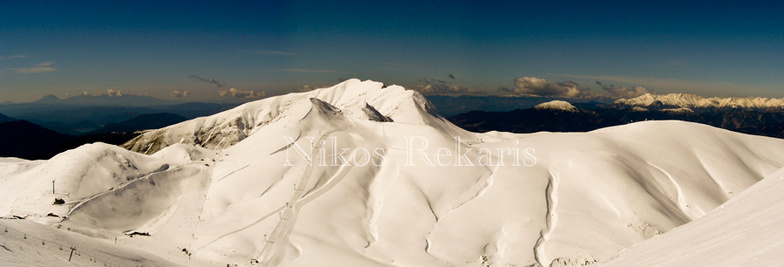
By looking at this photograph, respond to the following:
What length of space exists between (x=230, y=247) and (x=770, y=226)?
3516cm

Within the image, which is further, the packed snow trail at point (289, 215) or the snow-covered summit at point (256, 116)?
the snow-covered summit at point (256, 116)

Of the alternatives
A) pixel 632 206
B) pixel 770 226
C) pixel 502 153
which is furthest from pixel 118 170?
pixel 632 206

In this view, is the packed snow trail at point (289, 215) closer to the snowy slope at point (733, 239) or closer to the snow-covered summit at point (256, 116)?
the snowy slope at point (733, 239)

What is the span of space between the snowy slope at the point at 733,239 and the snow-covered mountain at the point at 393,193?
72.9 feet

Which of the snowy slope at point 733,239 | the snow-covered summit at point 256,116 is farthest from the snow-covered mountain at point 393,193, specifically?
the snow-covered summit at point 256,116

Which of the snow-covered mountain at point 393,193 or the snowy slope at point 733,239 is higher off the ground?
the snowy slope at point 733,239

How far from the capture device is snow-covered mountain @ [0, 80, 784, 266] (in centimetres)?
3428

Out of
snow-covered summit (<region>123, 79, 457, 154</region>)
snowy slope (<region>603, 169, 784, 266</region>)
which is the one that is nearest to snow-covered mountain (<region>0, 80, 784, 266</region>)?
snowy slope (<region>603, 169, 784, 266</region>)

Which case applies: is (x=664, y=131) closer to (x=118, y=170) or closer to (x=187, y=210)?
(x=187, y=210)

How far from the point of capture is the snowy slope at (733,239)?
696cm

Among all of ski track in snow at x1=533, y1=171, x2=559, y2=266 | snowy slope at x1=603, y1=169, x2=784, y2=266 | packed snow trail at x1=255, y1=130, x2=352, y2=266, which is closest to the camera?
snowy slope at x1=603, y1=169, x2=784, y2=266

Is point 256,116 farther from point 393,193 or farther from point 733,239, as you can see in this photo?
point 733,239

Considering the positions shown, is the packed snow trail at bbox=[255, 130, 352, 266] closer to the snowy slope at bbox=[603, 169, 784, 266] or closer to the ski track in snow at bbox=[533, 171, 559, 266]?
Result: the ski track in snow at bbox=[533, 171, 559, 266]

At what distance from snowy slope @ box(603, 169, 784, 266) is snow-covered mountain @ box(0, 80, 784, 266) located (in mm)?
22221
